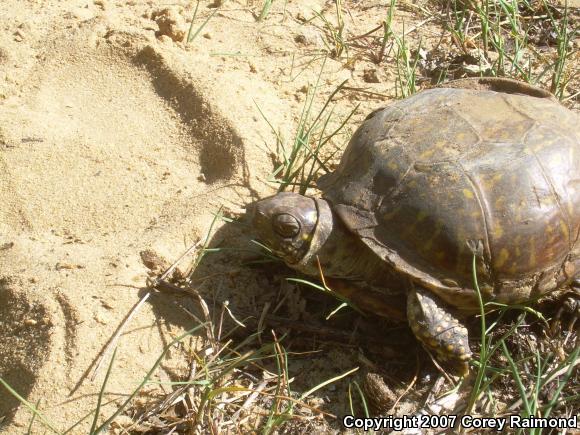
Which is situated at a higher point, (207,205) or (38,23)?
(38,23)

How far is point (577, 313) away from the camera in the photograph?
2.75 metres

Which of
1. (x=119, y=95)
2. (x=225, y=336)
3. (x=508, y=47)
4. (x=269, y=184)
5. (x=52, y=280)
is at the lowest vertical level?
(x=225, y=336)

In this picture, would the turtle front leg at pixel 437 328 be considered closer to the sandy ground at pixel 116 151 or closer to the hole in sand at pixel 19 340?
the sandy ground at pixel 116 151

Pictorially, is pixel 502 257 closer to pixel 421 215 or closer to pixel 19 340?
pixel 421 215

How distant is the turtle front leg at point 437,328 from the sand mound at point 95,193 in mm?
897

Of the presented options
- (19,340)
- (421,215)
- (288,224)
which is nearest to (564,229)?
(421,215)

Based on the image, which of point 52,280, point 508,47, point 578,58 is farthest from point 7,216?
point 578,58

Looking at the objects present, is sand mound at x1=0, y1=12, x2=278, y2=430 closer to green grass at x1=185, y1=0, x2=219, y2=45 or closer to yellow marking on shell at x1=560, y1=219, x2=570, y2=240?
green grass at x1=185, y1=0, x2=219, y2=45

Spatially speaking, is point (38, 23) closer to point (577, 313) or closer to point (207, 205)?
point (207, 205)

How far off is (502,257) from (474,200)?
0.76 feet

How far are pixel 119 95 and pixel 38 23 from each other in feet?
2.54

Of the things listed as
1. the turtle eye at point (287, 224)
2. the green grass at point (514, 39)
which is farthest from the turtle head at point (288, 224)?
the green grass at point (514, 39)

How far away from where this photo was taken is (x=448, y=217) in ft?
7.89

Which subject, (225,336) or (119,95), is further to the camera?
(119,95)
